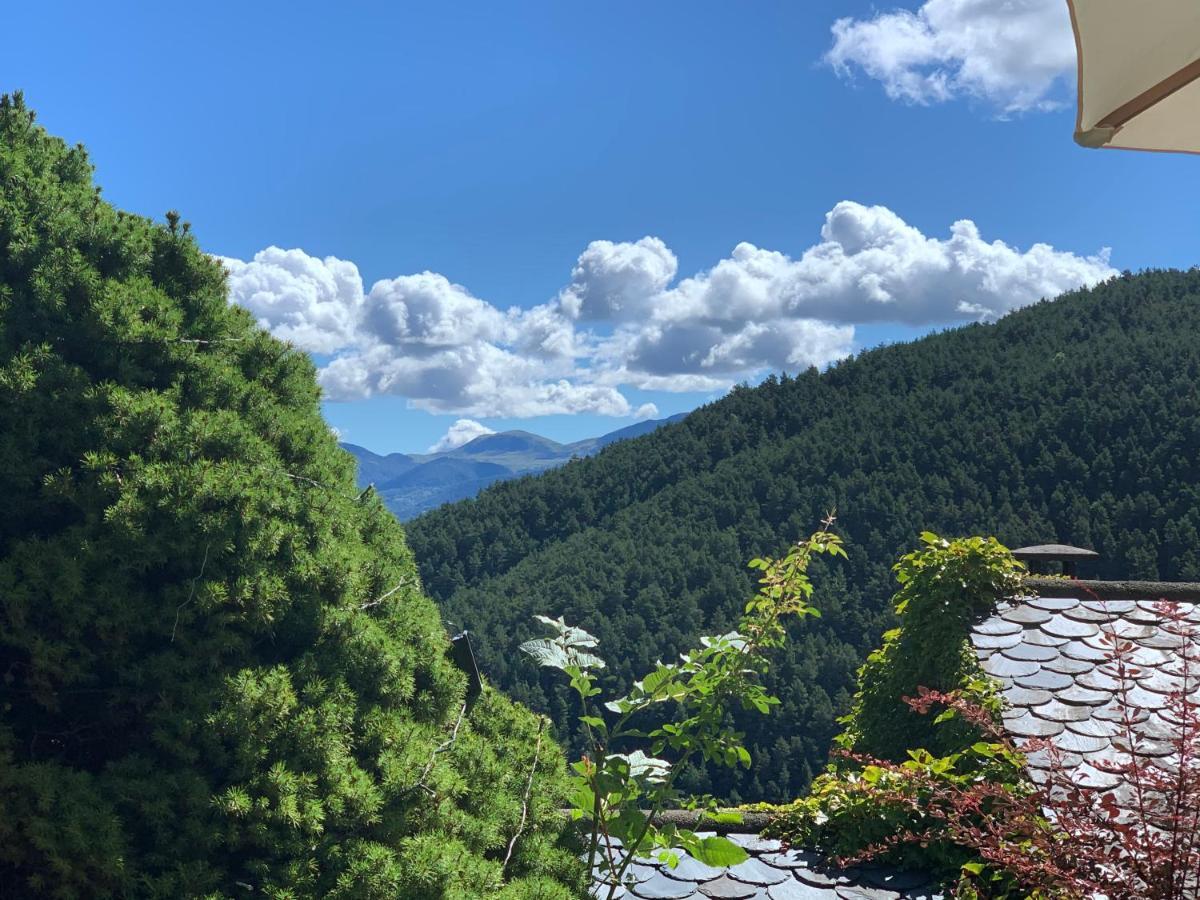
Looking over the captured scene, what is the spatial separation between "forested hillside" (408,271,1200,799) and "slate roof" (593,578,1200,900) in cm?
3787

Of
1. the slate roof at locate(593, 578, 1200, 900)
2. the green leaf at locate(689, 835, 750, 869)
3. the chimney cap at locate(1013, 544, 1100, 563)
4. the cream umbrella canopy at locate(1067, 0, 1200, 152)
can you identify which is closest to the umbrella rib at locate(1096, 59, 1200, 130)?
the cream umbrella canopy at locate(1067, 0, 1200, 152)

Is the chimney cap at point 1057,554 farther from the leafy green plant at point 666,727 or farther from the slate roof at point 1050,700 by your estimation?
the leafy green plant at point 666,727

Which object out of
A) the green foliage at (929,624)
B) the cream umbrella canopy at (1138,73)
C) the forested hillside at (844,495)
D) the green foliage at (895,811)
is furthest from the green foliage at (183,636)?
the forested hillside at (844,495)

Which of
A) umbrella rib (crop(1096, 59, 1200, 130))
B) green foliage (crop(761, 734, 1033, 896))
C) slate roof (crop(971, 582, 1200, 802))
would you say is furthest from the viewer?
slate roof (crop(971, 582, 1200, 802))

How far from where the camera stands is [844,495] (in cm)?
5988

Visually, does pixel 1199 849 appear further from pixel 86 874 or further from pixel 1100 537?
pixel 1100 537

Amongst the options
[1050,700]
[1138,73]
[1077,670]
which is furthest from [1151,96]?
[1077,670]

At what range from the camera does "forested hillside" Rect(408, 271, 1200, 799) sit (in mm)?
47625

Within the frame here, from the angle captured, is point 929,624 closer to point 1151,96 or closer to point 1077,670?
point 1077,670

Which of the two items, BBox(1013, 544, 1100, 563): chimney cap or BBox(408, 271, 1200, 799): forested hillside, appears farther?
BBox(408, 271, 1200, 799): forested hillside

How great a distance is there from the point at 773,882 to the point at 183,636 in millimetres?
2158

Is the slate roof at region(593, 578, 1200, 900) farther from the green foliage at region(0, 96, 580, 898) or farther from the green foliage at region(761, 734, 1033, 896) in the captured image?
the green foliage at region(0, 96, 580, 898)

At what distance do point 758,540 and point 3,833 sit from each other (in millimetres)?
59202

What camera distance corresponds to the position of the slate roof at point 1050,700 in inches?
117
